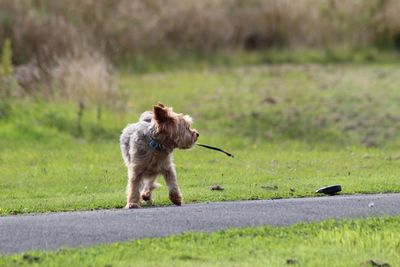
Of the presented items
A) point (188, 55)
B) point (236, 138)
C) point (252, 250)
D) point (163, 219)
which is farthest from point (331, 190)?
point (188, 55)

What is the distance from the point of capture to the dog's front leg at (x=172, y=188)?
12.9 m

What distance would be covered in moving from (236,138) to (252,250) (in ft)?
38.5

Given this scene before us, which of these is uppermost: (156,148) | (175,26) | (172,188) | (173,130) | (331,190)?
(175,26)

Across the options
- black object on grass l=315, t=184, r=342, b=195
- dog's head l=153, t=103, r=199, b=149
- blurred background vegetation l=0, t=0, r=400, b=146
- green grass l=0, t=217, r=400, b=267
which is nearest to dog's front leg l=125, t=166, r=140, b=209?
dog's head l=153, t=103, r=199, b=149

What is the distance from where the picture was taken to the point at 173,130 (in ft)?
41.3

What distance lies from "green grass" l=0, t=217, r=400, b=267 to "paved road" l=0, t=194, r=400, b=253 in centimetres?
40

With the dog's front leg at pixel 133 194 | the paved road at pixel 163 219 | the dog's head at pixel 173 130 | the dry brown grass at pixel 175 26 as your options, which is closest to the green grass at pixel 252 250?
the paved road at pixel 163 219

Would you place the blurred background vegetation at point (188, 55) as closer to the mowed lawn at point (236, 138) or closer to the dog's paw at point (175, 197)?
the mowed lawn at point (236, 138)

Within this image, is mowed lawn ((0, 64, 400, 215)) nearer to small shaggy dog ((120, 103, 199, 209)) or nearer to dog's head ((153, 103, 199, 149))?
small shaggy dog ((120, 103, 199, 209))

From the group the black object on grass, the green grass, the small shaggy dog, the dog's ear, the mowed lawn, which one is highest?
the dog's ear

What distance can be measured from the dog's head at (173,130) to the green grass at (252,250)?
213 cm

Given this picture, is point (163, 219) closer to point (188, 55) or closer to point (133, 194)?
point (133, 194)

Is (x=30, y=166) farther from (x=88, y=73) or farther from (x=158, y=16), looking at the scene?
(x=158, y=16)

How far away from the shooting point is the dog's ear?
40.8 feet
